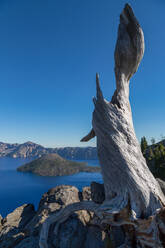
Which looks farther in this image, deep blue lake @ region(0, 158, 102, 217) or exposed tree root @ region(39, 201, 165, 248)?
deep blue lake @ region(0, 158, 102, 217)

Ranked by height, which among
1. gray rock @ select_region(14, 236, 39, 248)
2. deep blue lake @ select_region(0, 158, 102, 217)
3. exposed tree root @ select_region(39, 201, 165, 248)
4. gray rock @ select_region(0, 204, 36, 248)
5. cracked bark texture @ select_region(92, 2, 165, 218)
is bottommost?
deep blue lake @ select_region(0, 158, 102, 217)

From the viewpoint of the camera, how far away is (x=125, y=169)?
3.24 meters

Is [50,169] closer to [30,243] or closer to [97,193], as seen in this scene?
[30,243]

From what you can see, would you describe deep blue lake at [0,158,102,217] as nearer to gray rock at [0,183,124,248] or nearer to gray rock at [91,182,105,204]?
gray rock at [0,183,124,248]

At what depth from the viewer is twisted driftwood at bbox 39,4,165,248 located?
2.65 m

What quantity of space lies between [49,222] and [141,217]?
298 cm

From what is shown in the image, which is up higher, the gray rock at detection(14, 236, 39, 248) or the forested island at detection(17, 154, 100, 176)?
the gray rock at detection(14, 236, 39, 248)

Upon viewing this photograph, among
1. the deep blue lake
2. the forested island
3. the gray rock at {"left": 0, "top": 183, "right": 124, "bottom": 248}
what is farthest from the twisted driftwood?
the forested island

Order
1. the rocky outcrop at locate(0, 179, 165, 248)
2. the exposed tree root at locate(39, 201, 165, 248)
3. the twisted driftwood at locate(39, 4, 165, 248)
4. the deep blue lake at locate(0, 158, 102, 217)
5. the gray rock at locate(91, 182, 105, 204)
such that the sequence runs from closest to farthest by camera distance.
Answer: the exposed tree root at locate(39, 201, 165, 248) < the twisted driftwood at locate(39, 4, 165, 248) < the rocky outcrop at locate(0, 179, 165, 248) < the gray rock at locate(91, 182, 105, 204) < the deep blue lake at locate(0, 158, 102, 217)

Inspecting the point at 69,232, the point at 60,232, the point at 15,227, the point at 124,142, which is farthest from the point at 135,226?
the point at 15,227

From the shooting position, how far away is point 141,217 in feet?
8.87

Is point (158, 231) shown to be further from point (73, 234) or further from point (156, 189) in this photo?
point (73, 234)

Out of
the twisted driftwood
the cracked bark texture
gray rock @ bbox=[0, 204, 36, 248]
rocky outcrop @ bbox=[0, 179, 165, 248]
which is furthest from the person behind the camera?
gray rock @ bbox=[0, 204, 36, 248]

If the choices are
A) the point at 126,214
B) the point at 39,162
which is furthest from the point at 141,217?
the point at 39,162
